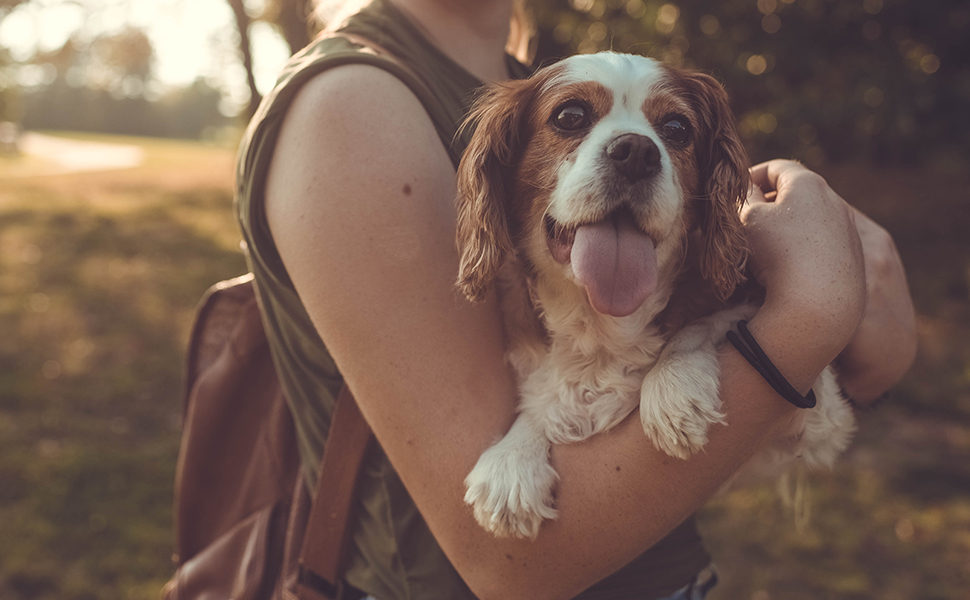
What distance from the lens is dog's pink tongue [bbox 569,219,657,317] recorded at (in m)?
1.60

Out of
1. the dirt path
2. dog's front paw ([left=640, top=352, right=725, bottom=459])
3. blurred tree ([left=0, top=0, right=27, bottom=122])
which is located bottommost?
the dirt path

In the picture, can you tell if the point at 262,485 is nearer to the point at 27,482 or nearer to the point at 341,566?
the point at 341,566

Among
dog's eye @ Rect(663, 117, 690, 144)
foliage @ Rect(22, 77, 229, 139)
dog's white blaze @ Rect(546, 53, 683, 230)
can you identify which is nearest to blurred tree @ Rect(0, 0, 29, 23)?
dog's white blaze @ Rect(546, 53, 683, 230)

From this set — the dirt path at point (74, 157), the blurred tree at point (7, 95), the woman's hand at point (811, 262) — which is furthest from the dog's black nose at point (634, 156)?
the dirt path at point (74, 157)

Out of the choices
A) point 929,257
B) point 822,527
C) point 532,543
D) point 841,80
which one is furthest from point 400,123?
point 929,257

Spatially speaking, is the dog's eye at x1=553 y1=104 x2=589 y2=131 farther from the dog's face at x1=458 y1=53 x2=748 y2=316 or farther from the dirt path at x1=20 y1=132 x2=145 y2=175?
the dirt path at x1=20 y1=132 x2=145 y2=175

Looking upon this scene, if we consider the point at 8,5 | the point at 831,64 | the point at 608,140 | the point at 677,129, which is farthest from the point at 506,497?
the point at 8,5

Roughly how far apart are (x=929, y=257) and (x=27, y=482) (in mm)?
10241

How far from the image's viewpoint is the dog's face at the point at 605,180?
167cm

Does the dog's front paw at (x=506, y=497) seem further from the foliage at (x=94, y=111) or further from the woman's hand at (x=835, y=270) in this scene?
the foliage at (x=94, y=111)

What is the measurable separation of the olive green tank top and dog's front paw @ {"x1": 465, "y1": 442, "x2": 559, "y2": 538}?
0.67ft

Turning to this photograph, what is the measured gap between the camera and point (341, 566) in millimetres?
1746

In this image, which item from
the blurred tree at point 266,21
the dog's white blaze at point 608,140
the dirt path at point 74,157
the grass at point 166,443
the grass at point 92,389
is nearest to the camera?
the dog's white blaze at point 608,140

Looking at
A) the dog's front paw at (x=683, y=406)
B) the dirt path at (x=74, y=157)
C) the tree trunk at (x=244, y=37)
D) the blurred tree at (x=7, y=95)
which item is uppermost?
the dog's front paw at (x=683, y=406)
